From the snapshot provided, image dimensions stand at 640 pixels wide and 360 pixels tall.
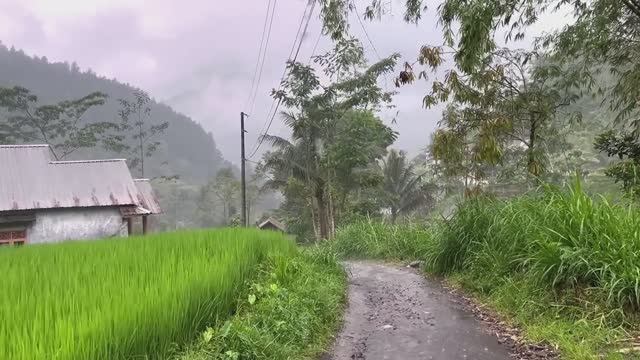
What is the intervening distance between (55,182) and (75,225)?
6.68 ft

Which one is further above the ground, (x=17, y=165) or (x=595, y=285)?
(x=17, y=165)

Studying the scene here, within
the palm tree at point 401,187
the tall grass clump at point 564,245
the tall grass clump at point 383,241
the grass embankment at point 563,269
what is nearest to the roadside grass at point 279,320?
the grass embankment at point 563,269

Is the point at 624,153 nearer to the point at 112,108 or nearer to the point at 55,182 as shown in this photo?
the point at 55,182

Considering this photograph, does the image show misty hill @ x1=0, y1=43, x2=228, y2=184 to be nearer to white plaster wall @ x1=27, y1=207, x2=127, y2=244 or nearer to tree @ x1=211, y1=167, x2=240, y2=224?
tree @ x1=211, y1=167, x2=240, y2=224

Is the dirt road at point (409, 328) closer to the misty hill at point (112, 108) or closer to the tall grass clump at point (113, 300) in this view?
the tall grass clump at point (113, 300)

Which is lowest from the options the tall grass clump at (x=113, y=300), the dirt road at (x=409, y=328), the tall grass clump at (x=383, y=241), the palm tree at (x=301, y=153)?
the dirt road at (x=409, y=328)

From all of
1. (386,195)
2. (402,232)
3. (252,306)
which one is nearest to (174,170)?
(386,195)

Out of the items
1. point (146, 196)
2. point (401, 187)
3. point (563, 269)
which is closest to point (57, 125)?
point (146, 196)

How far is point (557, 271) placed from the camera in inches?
239

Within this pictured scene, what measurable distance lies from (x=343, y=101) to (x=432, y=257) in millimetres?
14006

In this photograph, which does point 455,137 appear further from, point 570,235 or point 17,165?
point 17,165

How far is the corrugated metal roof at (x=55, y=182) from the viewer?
2016 cm

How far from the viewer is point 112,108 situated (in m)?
126

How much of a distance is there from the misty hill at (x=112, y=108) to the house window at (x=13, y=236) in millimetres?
79247
